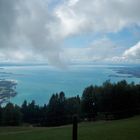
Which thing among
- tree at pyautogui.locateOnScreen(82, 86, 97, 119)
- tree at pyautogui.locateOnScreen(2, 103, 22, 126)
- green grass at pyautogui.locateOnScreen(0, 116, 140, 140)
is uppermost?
tree at pyautogui.locateOnScreen(82, 86, 97, 119)

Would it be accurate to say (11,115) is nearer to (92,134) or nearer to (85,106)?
(85,106)

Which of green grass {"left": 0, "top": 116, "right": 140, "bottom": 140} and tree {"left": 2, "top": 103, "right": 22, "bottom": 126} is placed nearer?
green grass {"left": 0, "top": 116, "right": 140, "bottom": 140}

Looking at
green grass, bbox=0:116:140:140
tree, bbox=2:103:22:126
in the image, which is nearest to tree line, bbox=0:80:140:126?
tree, bbox=2:103:22:126

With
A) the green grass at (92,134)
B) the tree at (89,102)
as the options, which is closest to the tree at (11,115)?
the tree at (89,102)

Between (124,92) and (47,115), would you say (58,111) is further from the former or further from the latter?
(124,92)

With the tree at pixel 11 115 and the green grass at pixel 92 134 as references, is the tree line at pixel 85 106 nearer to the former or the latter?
the tree at pixel 11 115

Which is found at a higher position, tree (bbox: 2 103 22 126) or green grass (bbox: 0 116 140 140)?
tree (bbox: 2 103 22 126)

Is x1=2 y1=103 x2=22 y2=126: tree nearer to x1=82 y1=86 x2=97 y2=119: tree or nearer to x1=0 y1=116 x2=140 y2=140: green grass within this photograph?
x1=82 y1=86 x2=97 y2=119: tree

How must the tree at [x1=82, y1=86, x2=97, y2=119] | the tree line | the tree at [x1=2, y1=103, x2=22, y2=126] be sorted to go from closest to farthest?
the tree at [x1=2, y1=103, x2=22, y2=126] → the tree line → the tree at [x1=82, y1=86, x2=97, y2=119]

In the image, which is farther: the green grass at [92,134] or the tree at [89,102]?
the tree at [89,102]

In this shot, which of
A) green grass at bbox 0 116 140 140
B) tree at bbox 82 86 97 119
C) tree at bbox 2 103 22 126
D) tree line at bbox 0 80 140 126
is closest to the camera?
green grass at bbox 0 116 140 140

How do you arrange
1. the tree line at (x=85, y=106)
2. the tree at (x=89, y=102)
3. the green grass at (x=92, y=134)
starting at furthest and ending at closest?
the tree at (x=89, y=102) → the tree line at (x=85, y=106) → the green grass at (x=92, y=134)

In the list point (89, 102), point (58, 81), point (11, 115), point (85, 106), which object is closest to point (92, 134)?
point (11, 115)

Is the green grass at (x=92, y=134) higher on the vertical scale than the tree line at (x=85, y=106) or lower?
lower
